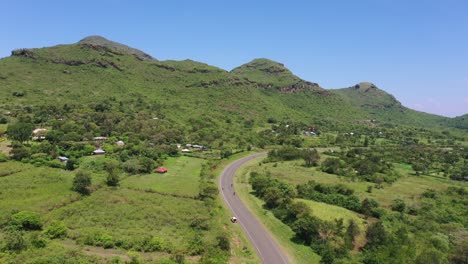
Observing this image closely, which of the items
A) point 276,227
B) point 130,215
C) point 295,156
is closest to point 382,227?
point 276,227

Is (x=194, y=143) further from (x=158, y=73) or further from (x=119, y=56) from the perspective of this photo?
(x=119, y=56)

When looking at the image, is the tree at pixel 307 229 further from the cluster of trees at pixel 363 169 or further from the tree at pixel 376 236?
the cluster of trees at pixel 363 169

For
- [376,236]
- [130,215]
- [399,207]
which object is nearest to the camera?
[376,236]

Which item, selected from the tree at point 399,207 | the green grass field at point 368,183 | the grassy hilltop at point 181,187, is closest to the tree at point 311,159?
the grassy hilltop at point 181,187

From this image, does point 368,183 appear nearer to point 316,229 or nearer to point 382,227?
point 382,227

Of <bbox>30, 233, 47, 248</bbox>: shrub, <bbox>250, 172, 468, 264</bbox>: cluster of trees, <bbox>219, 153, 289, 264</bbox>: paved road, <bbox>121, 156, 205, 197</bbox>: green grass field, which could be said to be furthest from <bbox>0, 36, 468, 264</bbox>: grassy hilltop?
<bbox>219, 153, 289, 264</bbox>: paved road

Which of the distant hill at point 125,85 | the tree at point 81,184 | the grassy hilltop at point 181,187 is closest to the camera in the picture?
the grassy hilltop at point 181,187
